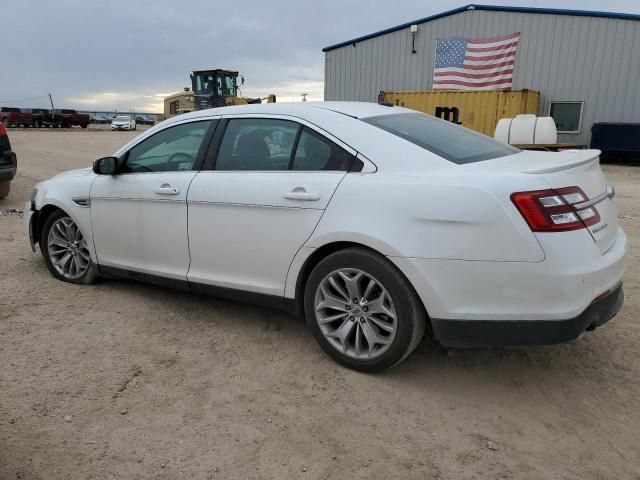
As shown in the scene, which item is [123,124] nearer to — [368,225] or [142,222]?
[142,222]

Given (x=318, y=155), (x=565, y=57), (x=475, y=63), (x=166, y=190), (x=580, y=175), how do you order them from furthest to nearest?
(x=475, y=63) < (x=565, y=57) < (x=166, y=190) < (x=318, y=155) < (x=580, y=175)

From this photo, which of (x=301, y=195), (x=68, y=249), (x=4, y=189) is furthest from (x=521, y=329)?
(x=4, y=189)

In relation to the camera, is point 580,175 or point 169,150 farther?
point 169,150

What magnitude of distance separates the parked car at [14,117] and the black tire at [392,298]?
46.6m

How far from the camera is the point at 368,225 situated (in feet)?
9.37

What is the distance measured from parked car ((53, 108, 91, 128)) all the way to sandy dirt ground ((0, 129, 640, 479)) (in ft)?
150

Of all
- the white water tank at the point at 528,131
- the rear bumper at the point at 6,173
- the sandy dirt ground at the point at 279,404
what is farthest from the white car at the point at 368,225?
the white water tank at the point at 528,131

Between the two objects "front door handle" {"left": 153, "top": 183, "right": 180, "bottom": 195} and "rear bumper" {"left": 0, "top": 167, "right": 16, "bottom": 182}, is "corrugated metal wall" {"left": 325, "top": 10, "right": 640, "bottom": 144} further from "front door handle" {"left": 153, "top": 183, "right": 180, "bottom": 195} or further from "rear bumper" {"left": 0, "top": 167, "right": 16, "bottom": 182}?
"front door handle" {"left": 153, "top": 183, "right": 180, "bottom": 195}

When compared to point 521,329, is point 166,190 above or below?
above

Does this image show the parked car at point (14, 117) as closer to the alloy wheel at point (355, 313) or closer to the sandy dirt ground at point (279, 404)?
the sandy dirt ground at point (279, 404)

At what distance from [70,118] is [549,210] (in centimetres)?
4877

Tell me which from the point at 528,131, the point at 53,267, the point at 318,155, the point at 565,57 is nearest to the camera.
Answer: the point at 318,155

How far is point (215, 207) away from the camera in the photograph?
3492 mm

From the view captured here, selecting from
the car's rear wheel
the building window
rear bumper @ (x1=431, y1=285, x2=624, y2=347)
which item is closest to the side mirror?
rear bumper @ (x1=431, y1=285, x2=624, y2=347)
